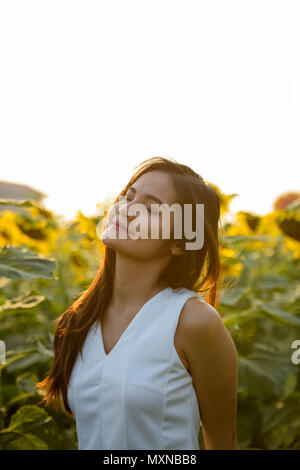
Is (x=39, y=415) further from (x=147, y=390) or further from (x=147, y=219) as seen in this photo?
(x=147, y=219)

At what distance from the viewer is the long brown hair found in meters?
1.20

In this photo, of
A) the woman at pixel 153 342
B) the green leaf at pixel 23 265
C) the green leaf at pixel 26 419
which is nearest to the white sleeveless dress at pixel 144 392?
the woman at pixel 153 342

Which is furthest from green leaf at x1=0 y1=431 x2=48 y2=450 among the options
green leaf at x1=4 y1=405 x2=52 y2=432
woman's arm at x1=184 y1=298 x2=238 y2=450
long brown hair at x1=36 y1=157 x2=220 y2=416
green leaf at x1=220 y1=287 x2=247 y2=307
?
green leaf at x1=220 y1=287 x2=247 y2=307

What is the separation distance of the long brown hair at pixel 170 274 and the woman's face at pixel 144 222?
1.5 inches

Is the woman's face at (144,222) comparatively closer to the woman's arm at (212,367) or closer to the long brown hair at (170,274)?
the long brown hair at (170,274)

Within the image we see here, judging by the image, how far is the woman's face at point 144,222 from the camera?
3.70 feet

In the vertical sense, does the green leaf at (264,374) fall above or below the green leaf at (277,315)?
below

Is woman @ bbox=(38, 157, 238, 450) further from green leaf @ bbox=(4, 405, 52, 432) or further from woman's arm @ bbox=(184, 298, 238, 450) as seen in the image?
green leaf @ bbox=(4, 405, 52, 432)

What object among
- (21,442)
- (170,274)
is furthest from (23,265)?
(21,442)

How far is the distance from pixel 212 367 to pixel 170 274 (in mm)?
260

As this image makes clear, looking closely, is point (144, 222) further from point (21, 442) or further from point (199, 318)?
point (21, 442)

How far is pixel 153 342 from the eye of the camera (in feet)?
3.54

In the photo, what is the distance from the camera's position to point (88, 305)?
131cm

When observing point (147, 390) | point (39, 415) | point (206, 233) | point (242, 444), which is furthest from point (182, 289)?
point (242, 444)
